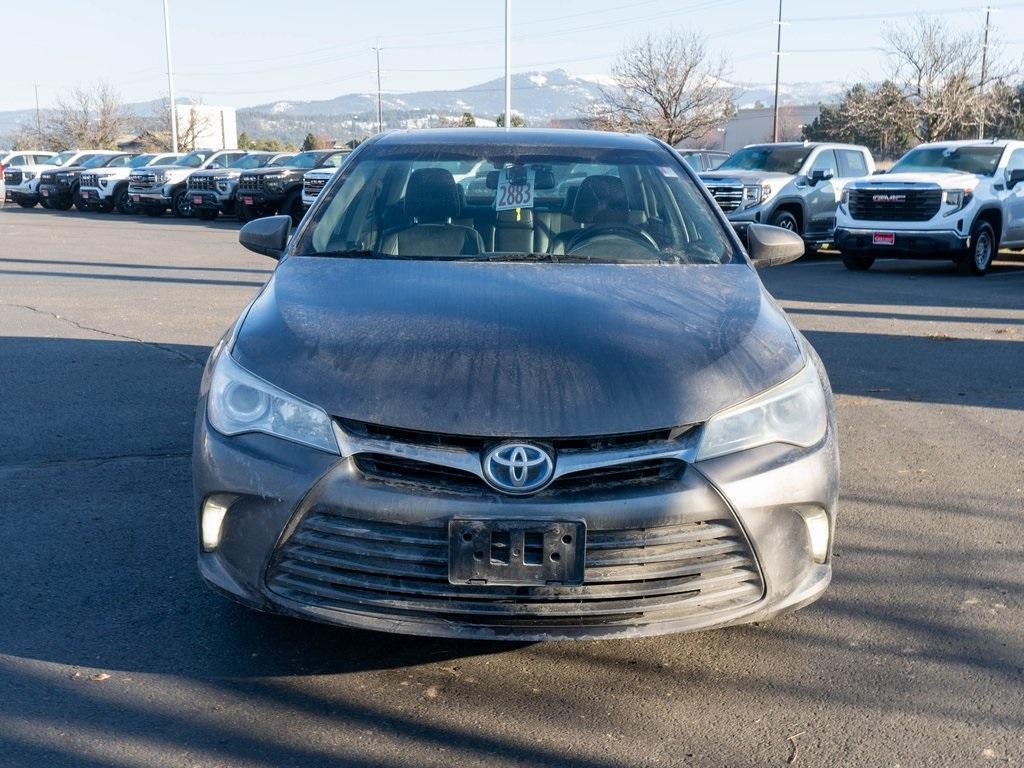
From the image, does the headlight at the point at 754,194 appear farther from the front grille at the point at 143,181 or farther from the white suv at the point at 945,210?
the front grille at the point at 143,181

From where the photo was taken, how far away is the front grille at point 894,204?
14680 mm

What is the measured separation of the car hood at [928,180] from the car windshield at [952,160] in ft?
1.30

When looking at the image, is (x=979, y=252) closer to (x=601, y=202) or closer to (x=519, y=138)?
(x=519, y=138)

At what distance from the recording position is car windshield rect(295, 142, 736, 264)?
4531mm

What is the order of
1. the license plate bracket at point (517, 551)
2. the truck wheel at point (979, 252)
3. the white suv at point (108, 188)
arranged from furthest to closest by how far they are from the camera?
the white suv at point (108, 188)
the truck wheel at point (979, 252)
the license plate bracket at point (517, 551)

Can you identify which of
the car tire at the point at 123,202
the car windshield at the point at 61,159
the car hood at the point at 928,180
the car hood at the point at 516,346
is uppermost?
the car hood at the point at 516,346

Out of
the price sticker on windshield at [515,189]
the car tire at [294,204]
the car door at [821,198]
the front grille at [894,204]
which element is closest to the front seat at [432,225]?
the price sticker on windshield at [515,189]

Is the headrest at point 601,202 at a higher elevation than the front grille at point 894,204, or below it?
higher

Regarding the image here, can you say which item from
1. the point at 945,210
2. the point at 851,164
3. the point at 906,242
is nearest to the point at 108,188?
the point at 851,164

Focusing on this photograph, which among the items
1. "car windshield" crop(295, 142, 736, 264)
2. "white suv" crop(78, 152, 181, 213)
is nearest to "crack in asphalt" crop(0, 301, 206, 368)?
"car windshield" crop(295, 142, 736, 264)

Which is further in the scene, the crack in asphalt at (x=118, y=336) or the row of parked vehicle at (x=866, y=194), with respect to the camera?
the row of parked vehicle at (x=866, y=194)

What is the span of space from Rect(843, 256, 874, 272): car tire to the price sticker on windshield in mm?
11933

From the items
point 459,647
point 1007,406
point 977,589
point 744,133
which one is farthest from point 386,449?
point 744,133

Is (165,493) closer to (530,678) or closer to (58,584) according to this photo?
(58,584)
